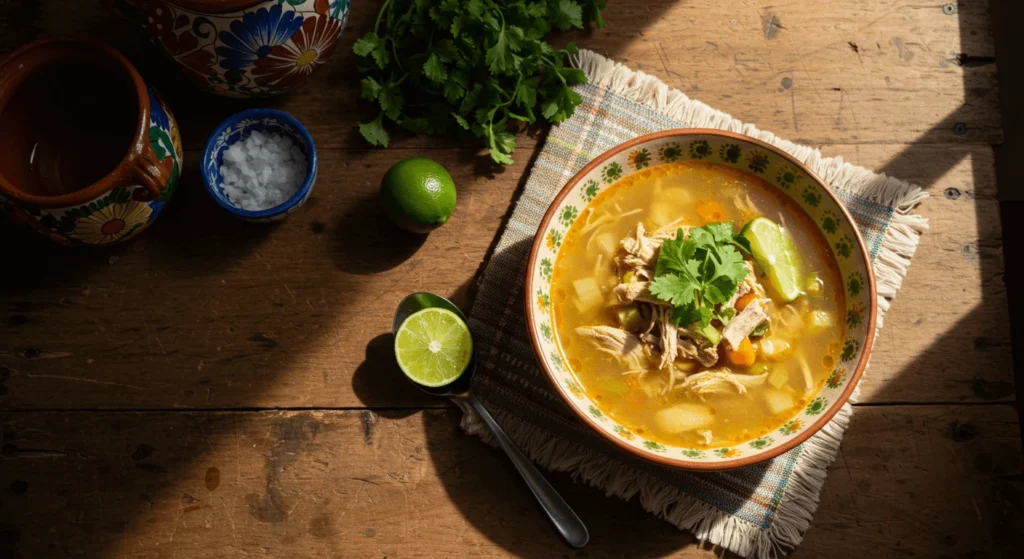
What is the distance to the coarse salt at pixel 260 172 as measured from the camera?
7.12 ft

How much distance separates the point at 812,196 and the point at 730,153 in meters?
0.25

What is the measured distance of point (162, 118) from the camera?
2.04 m

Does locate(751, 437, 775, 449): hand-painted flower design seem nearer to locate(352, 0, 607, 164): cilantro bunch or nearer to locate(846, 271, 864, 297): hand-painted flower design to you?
locate(846, 271, 864, 297): hand-painted flower design

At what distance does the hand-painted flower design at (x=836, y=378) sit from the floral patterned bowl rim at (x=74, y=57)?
1.95m

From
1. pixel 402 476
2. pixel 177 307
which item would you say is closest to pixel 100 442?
pixel 177 307

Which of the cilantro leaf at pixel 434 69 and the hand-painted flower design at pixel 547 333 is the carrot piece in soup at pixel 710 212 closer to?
the hand-painted flower design at pixel 547 333

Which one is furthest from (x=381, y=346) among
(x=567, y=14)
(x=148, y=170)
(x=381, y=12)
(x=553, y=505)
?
(x=567, y=14)

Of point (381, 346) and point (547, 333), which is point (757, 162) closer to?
point (547, 333)

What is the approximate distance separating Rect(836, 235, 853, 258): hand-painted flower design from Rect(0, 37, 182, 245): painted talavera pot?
1893 millimetres

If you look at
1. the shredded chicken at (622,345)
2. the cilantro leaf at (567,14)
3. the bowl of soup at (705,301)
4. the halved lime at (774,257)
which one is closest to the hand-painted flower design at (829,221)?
the bowl of soup at (705,301)

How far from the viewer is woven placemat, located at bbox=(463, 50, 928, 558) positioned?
6.81 feet

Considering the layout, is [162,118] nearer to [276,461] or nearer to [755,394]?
[276,461]

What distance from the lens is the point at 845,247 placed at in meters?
1.90

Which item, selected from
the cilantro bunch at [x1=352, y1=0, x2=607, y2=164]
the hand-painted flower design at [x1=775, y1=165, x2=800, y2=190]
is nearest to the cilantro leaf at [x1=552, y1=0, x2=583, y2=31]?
the cilantro bunch at [x1=352, y1=0, x2=607, y2=164]
